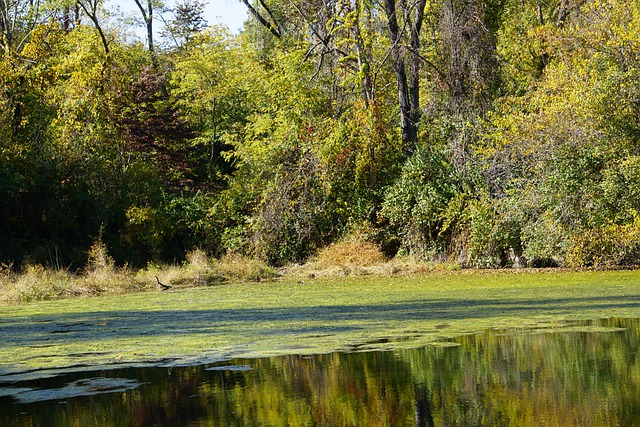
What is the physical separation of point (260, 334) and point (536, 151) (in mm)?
14918

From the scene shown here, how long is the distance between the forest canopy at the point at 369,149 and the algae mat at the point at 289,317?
343cm

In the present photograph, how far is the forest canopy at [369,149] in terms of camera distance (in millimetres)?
23422

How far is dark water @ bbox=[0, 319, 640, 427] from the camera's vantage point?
6.26 m

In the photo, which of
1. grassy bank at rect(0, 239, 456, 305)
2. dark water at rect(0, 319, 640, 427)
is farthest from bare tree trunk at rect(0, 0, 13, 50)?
dark water at rect(0, 319, 640, 427)

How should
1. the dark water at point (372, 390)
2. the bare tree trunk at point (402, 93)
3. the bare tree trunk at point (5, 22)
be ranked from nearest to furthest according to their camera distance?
the dark water at point (372, 390)
the bare tree trunk at point (402, 93)
the bare tree trunk at point (5, 22)

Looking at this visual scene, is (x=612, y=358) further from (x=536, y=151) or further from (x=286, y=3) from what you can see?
(x=286, y=3)

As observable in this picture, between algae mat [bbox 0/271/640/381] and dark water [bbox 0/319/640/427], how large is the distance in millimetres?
796

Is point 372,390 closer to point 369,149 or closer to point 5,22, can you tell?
point 369,149

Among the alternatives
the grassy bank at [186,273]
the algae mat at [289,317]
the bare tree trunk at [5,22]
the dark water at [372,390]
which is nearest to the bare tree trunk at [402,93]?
the grassy bank at [186,273]

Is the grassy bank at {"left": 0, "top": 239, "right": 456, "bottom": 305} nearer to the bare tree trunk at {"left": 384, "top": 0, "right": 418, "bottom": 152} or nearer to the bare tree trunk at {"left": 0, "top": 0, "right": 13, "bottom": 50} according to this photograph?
the bare tree trunk at {"left": 384, "top": 0, "right": 418, "bottom": 152}

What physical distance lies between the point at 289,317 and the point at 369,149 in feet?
49.8

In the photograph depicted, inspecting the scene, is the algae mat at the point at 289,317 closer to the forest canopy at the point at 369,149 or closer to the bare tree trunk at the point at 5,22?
the forest canopy at the point at 369,149

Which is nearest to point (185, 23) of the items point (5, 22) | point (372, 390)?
point (5, 22)

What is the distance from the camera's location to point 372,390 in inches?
286
